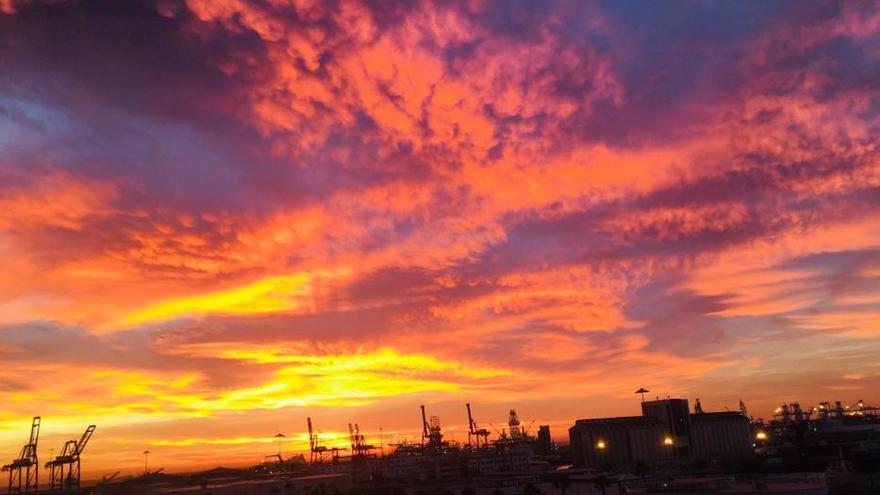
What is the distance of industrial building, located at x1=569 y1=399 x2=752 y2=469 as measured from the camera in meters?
162

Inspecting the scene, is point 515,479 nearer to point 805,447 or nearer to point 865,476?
point 865,476

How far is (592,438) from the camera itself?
166500 mm

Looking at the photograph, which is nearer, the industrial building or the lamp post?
the industrial building

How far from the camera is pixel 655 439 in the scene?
16438 centimetres

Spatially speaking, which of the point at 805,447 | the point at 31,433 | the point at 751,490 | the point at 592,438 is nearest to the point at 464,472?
the point at 592,438

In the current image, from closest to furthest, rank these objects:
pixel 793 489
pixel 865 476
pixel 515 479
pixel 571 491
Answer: pixel 793 489, pixel 865 476, pixel 571 491, pixel 515 479

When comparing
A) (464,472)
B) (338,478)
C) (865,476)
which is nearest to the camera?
(865,476)

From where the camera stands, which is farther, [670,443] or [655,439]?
[655,439]

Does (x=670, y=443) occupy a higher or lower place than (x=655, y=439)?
lower

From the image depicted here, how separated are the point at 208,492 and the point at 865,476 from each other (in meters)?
114

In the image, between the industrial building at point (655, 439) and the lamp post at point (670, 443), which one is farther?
the lamp post at point (670, 443)

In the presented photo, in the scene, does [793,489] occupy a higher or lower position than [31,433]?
lower

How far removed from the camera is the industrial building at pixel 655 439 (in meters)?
162

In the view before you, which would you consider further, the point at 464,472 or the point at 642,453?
the point at 464,472
